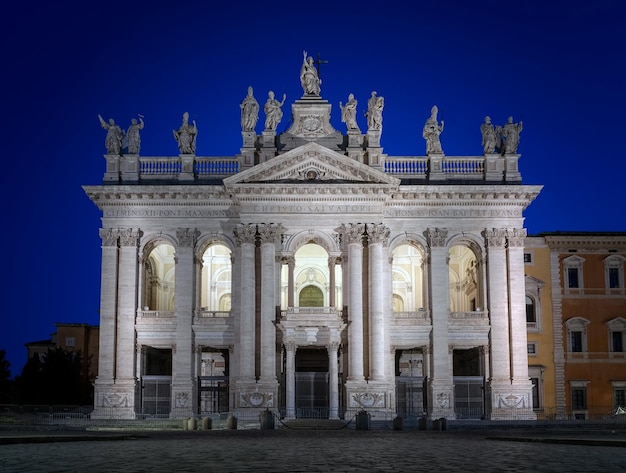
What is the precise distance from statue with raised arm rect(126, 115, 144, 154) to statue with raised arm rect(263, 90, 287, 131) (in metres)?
7.95

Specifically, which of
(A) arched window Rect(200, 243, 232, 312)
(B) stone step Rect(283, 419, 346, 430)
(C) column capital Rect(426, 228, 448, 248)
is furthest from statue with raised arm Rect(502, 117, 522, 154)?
(B) stone step Rect(283, 419, 346, 430)

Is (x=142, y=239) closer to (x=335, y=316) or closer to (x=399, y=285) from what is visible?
(x=335, y=316)

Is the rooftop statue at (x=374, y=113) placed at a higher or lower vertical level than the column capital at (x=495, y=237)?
higher

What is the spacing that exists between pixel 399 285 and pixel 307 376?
12992mm

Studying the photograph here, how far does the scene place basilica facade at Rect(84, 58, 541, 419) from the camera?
172ft

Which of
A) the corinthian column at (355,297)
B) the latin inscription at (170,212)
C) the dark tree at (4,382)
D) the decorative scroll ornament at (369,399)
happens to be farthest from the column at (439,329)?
the dark tree at (4,382)

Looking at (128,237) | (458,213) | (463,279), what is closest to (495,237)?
(458,213)

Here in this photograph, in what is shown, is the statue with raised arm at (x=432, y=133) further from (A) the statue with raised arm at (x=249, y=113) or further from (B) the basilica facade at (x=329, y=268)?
(A) the statue with raised arm at (x=249, y=113)

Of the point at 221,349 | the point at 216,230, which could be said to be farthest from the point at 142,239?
the point at 221,349

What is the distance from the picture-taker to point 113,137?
56.4 m

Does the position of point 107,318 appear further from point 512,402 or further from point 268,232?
point 512,402

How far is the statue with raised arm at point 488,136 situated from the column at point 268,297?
45.8 feet

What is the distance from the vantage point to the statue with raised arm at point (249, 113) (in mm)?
55500

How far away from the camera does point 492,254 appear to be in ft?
179
